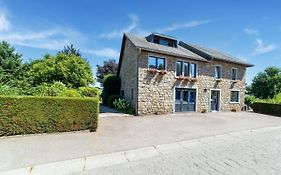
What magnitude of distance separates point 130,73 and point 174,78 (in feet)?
12.8

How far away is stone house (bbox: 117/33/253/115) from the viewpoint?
1630 centimetres

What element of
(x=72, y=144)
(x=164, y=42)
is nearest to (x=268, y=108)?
(x=164, y=42)

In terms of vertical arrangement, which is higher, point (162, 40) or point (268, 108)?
point (162, 40)

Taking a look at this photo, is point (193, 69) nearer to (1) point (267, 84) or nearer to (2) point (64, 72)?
(2) point (64, 72)

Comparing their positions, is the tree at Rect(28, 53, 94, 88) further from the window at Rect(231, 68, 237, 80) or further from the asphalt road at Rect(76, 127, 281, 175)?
the asphalt road at Rect(76, 127, 281, 175)

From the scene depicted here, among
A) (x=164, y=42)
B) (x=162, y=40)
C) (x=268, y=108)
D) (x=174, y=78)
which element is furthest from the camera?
(x=268, y=108)

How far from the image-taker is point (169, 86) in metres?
17.2

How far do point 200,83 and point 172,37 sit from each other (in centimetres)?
520

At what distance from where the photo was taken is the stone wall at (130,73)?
656 inches

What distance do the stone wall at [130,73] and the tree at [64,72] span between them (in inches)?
171

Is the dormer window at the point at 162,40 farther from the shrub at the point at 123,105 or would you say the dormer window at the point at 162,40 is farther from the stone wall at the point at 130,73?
the shrub at the point at 123,105

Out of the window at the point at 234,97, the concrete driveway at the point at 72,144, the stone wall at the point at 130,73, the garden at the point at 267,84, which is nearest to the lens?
the concrete driveway at the point at 72,144

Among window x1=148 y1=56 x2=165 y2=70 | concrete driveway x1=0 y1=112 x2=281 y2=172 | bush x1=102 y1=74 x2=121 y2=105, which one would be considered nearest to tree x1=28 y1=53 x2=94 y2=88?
bush x1=102 y1=74 x2=121 y2=105

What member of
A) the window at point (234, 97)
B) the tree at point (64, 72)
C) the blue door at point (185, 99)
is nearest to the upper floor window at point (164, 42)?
the blue door at point (185, 99)
